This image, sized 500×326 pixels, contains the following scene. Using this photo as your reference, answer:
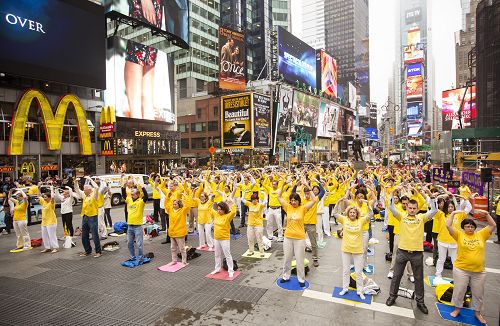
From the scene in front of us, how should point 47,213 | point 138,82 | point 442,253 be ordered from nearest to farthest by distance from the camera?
point 442,253, point 47,213, point 138,82

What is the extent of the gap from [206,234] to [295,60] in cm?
6326

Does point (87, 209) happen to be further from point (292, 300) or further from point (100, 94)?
point (100, 94)

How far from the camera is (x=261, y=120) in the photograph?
44.4m

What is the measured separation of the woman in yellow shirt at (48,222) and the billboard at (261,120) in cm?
3397

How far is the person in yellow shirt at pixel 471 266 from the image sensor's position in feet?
17.8

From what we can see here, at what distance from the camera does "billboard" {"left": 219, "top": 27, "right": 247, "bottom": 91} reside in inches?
1690

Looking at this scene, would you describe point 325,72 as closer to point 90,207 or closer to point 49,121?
point 49,121

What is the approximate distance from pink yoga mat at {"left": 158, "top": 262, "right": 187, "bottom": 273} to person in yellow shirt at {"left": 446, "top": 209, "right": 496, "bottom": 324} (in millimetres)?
6082

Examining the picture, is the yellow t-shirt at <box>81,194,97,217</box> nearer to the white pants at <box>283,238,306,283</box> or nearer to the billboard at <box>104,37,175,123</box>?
the white pants at <box>283,238,306,283</box>

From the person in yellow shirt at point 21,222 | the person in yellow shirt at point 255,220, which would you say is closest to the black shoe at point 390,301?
the person in yellow shirt at point 255,220

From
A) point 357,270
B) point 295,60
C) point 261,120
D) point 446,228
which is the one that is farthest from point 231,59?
point 357,270

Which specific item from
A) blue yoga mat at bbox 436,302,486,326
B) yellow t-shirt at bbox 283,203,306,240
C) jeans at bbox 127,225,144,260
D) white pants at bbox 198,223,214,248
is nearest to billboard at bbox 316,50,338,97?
white pants at bbox 198,223,214,248

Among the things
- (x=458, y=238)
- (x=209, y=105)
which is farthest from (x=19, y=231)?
(x=209, y=105)

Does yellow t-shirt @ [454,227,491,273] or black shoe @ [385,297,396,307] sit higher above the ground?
yellow t-shirt @ [454,227,491,273]
